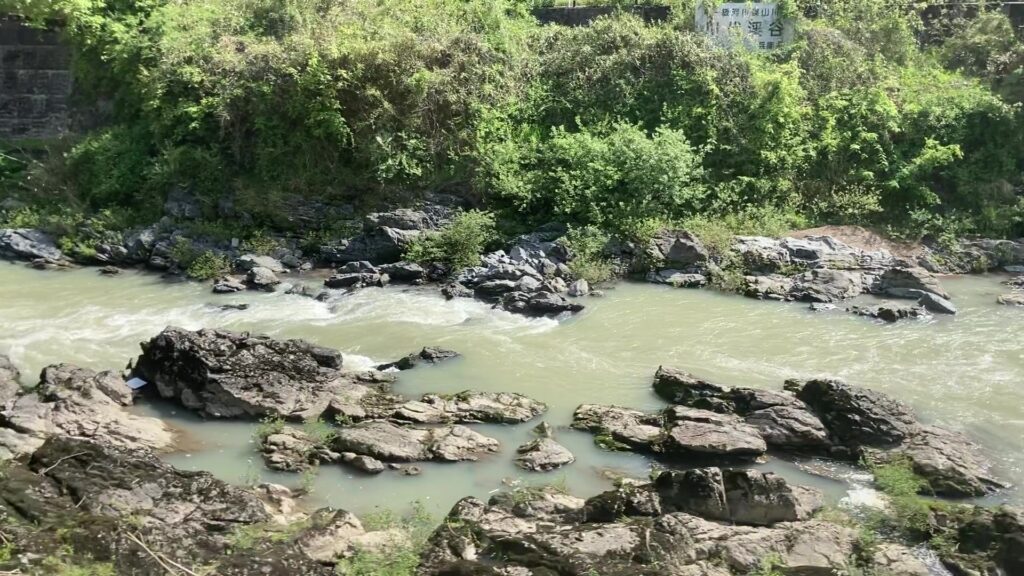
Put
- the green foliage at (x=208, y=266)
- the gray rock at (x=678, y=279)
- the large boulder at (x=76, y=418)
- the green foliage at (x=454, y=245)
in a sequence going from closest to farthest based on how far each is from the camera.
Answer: the large boulder at (x=76, y=418) → the gray rock at (x=678, y=279) → the green foliage at (x=208, y=266) → the green foliage at (x=454, y=245)

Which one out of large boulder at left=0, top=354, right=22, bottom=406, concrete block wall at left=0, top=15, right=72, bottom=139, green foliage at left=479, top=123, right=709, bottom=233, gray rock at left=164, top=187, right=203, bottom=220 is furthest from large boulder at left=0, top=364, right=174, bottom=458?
concrete block wall at left=0, top=15, right=72, bottom=139

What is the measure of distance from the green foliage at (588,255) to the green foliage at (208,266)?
23.0ft

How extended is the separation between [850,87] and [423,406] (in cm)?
1640

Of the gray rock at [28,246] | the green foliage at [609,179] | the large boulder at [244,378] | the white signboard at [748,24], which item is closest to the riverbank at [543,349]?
the large boulder at [244,378]

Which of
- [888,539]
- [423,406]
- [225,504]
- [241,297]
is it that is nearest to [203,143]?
[241,297]

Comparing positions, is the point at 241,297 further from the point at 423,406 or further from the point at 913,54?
the point at 913,54

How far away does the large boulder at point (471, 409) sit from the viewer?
1138 centimetres

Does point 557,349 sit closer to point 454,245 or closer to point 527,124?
point 454,245

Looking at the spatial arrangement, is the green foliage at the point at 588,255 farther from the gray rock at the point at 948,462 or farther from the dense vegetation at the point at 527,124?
the gray rock at the point at 948,462

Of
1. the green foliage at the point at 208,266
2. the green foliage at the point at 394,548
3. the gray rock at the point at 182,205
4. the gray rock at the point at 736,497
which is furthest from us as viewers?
the gray rock at the point at 182,205

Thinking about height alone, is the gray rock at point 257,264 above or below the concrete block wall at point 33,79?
below

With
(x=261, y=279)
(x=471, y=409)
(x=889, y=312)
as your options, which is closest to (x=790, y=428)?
(x=471, y=409)

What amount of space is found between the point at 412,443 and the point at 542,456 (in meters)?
1.50

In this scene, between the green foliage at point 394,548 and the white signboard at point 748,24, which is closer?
the green foliage at point 394,548
